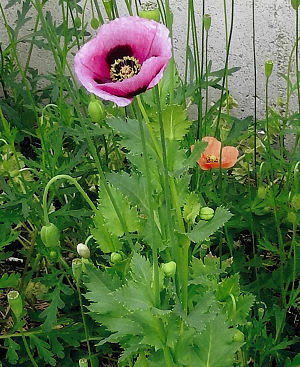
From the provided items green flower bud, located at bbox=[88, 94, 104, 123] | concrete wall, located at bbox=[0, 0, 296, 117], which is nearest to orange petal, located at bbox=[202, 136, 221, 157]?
green flower bud, located at bbox=[88, 94, 104, 123]

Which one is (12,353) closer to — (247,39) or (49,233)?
(49,233)

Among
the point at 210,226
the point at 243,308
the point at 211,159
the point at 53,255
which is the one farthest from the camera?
the point at 211,159

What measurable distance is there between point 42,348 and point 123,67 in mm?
574

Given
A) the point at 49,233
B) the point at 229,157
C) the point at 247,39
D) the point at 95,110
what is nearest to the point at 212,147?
the point at 229,157

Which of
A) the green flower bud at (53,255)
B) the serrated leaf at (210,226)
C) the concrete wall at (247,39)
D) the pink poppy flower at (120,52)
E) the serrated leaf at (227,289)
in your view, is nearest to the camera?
the pink poppy flower at (120,52)

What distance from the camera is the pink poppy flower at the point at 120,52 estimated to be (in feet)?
1.45

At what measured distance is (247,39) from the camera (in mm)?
1446

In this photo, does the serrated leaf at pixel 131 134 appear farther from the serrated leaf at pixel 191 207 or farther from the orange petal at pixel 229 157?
the orange petal at pixel 229 157

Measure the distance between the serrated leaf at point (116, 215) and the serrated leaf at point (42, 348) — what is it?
35cm

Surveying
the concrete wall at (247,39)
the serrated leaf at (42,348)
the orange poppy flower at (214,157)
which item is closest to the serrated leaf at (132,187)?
the orange poppy flower at (214,157)

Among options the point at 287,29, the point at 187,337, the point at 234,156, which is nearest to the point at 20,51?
the point at 287,29

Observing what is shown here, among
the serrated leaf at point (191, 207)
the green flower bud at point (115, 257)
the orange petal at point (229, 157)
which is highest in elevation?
the serrated leaf at point (191, 207)

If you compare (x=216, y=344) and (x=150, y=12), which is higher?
(x=150, y=12)

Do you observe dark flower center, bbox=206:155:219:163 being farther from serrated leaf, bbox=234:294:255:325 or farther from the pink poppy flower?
the pink poppy flower
